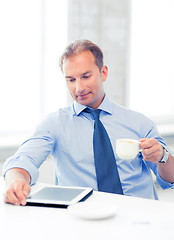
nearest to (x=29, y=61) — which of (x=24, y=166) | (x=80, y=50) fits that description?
(x=80, y=50)

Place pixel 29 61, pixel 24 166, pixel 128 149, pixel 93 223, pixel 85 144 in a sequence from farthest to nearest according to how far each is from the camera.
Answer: pixel 29 61 < pixel 85 144 < pixel 24 166 < pixel 128 149 < pixel 93 223

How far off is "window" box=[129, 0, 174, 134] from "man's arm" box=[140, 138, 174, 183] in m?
1.65

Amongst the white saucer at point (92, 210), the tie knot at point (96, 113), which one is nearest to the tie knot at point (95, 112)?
the tie knot at point (96, 113)

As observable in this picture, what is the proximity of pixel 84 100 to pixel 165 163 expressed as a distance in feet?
1.58

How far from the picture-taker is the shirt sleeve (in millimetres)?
1484

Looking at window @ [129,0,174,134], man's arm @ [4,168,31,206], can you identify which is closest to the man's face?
man's arm @ [4,168,31,206]

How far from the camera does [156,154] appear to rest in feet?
4.91

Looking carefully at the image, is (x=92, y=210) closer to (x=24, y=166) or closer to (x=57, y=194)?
(x=57, y=194)

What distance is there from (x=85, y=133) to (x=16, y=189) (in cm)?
60

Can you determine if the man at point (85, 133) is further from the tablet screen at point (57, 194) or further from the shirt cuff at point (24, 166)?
the tablet screen at point (57, 194)

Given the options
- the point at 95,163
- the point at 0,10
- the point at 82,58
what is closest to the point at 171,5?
the point at 0,10

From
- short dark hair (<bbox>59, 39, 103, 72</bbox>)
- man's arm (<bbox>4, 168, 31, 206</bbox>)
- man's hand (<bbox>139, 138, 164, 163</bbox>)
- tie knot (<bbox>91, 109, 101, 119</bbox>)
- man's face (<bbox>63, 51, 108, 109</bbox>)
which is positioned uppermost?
short dark hair (<bbox>59, 39, 103, 72</bbox>)

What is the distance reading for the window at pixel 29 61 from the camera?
2.60 m

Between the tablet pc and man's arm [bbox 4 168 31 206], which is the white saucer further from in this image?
man's arm [bbox 4 168 31 206]
